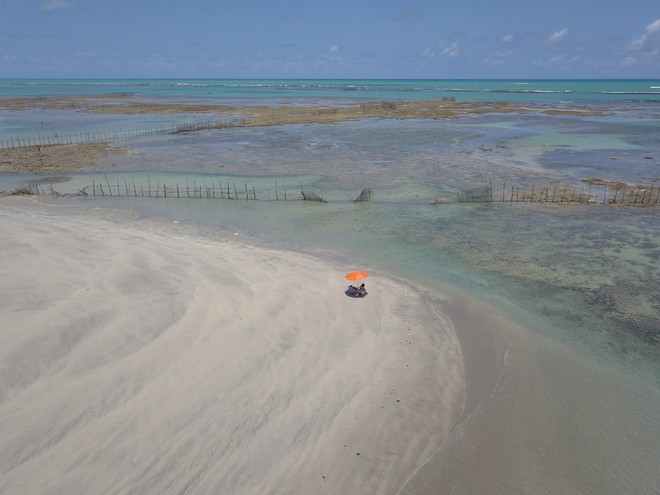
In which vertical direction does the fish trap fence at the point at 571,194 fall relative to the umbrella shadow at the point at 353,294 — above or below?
below

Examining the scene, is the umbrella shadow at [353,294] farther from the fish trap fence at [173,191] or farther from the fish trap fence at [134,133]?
the fish trap fence at [134,133]

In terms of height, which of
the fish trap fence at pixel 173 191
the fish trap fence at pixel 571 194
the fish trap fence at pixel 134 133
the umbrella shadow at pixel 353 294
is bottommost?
the fish trap fence at pixel 134 133

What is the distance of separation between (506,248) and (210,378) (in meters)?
15.2

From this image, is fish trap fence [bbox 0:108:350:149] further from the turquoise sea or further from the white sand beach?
Answer: the white sand beach

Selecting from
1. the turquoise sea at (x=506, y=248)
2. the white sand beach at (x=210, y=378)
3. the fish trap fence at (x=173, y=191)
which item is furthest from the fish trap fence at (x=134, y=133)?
the white sand beach at (x=210, y=378)

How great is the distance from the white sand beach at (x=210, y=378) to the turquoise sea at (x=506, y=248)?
1.37m

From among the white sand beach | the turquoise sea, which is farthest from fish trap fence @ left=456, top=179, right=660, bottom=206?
the white sand beach

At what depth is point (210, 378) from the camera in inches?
427

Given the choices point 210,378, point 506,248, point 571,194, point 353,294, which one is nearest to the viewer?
point 210,378

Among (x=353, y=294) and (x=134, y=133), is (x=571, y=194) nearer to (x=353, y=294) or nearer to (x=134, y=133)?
(x=353, y=294)

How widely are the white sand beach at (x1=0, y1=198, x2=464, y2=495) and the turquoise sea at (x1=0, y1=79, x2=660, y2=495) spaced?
4.51 feet

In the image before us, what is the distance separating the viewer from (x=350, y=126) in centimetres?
6769

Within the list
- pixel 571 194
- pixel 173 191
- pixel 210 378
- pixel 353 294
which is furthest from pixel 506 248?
pixel 173 191

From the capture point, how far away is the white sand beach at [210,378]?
854 centimetres
